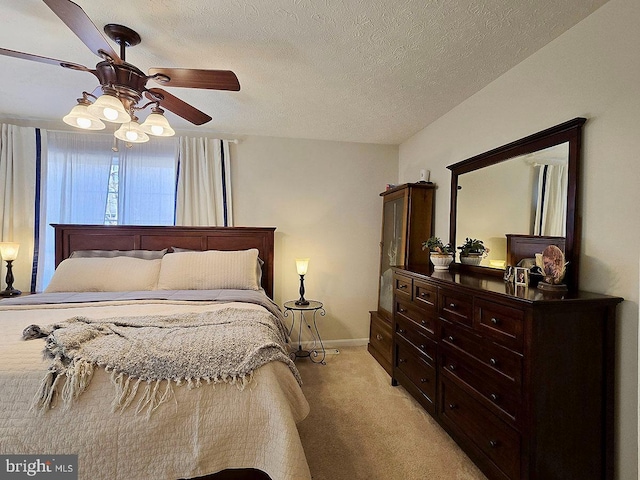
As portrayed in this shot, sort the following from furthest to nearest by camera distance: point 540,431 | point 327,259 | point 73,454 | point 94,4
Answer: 1. point 327,259
2. point 94,4
3. point 540,431
4. point 73,454

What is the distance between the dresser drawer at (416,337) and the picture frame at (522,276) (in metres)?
0.67

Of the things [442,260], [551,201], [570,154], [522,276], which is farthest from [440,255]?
[570,154]

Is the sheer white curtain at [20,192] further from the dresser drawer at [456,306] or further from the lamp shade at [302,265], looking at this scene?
the dresser drawer at [456,306]

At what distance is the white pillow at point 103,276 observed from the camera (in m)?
2.46

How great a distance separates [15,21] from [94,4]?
533mm

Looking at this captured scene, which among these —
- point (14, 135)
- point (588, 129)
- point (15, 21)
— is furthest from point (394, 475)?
point (14, 135)

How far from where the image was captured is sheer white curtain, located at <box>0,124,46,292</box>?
2.90 meters

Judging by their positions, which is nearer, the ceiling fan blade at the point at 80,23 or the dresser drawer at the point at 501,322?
the ceiling fan blade at the point at 80,23

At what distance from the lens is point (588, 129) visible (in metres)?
1.58

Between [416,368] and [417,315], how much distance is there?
1.30 ft

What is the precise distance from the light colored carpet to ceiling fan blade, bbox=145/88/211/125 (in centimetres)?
222

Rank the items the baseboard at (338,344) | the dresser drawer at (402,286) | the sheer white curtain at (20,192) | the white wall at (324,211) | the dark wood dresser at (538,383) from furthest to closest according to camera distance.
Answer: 1. the baseboard at (338,344)
2. the white wall at (324,211)
3. the sheer white curtain at (20,192)
4. the dresser drawer at (402,286)
5. the dark wood dresser at (538,383)

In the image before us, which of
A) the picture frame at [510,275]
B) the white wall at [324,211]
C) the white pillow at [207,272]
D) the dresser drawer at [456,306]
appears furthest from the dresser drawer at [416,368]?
the white pillow at [207,272]

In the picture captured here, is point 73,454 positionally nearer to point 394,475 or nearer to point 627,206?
point 394,475
